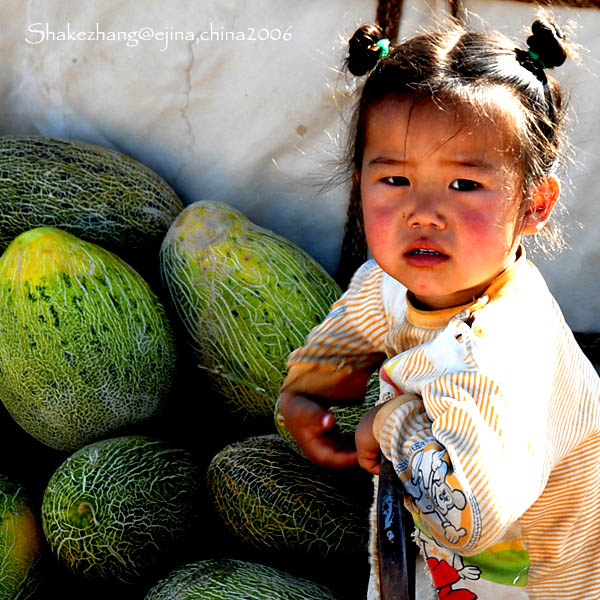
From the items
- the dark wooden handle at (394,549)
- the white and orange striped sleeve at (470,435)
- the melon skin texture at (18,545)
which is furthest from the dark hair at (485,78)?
the melon skin texture at (18,545)

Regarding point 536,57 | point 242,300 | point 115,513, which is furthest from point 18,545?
point 536,57

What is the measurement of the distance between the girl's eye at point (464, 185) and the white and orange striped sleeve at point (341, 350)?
1.16 feet

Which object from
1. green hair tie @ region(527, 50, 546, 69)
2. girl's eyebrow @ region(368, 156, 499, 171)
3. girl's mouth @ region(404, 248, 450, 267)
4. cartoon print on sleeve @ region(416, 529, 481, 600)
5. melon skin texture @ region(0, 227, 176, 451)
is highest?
green hair tie @ region(527, 50, 546, 69)

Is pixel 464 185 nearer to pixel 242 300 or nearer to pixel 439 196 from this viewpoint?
pixel 439 196

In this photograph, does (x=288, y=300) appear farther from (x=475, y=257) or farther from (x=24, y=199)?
(x=475, y=257)

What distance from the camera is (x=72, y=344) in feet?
7.46

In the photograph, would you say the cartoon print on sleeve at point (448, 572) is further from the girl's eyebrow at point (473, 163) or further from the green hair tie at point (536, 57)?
the green hair tie at point (536, 57)

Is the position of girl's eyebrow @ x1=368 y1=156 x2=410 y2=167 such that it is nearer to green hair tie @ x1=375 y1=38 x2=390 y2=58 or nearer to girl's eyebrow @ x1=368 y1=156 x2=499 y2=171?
girl's eyebrow @ x1=368 y1=156 x2=499 y2=171

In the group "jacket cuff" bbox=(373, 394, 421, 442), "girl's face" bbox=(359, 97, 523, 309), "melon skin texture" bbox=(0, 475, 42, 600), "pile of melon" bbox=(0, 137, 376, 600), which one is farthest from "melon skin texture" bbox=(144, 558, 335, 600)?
"girl's face" bbox=(359, 97, 523, 309)

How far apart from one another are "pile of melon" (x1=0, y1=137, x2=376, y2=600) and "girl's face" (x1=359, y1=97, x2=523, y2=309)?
3.22 feet

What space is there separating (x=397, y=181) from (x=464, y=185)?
103mm

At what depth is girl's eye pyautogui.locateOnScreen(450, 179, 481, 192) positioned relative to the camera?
4.06ft

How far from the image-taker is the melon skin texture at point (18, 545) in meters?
2.09

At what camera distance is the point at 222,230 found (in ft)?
8.48
